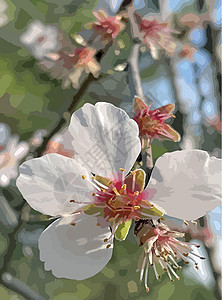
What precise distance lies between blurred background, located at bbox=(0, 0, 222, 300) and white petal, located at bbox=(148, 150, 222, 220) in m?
0.61

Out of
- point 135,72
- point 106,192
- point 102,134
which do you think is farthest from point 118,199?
point 135,72

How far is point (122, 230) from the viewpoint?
611 millimetres

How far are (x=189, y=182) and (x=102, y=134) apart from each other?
6.3 inches

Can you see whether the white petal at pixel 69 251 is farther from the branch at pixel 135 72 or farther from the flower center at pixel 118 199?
the branch at pixel 135 72

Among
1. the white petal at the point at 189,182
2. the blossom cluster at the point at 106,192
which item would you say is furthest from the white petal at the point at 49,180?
the white petal at the point at 189,182

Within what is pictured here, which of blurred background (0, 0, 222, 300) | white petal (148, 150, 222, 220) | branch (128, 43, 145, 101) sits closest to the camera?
white petal (148, 150, 222, 220)

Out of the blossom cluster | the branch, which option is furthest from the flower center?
the branch

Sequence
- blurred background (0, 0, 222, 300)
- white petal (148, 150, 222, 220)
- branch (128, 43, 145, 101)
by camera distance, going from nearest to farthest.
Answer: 1. white petal (148, 150, 222, 220)
2. branch (128, 43, 145, 101)
3. blurred background (0, 0, 222, 300)

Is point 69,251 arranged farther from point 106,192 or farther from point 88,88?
point 88,88

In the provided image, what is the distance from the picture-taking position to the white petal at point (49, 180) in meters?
0.57

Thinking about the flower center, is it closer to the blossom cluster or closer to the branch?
the blossom cluster

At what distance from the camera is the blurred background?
48.6 inches

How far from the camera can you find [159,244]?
64 cm

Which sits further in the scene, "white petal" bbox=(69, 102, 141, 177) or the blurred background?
the blurred background
